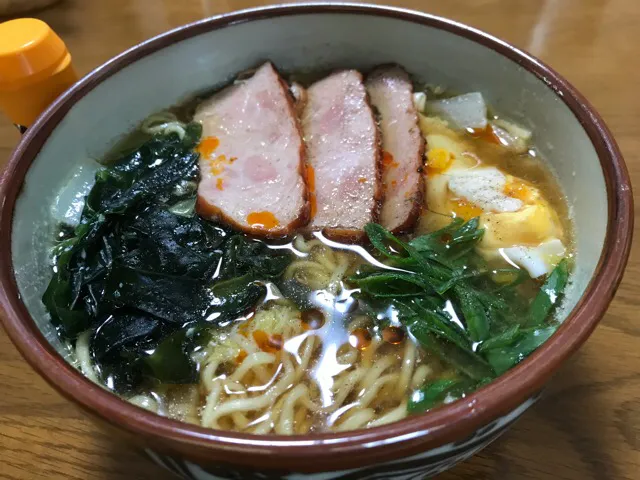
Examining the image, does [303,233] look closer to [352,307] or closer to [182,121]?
[352,307]

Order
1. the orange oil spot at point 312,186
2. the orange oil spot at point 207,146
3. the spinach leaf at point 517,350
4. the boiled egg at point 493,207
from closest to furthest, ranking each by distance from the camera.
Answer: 1. the spinach leaf at point 517,350
2. the boiled egg at point 493,207
3. the orange oil spot at point 312,186
4. the orange oil spot at point 207,146

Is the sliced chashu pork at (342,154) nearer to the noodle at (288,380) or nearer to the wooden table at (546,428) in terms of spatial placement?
the noodle at (288,380)

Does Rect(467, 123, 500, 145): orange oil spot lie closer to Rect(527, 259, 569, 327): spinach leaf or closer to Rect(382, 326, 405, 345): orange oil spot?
Rect(527, 259, 569, 327): spinach leaf

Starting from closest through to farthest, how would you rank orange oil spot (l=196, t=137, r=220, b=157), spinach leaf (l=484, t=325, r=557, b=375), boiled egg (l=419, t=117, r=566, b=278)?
spinach leaf (l=484, t=325, r=557, b=375), boiled egg (l=419, t=117, r=566, b=278), orange oil spot (l=196, t=137, r=220, b=157)

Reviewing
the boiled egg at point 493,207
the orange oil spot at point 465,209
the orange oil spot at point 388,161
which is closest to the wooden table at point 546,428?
the boiled egg at point 493,207

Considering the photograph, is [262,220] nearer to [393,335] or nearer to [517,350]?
[393,335]

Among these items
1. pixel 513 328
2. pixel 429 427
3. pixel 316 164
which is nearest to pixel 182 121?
pixel 316 164

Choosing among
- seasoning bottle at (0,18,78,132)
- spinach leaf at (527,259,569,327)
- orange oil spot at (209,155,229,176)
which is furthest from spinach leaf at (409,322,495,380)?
seasoning bottle at (0,18,78,132)

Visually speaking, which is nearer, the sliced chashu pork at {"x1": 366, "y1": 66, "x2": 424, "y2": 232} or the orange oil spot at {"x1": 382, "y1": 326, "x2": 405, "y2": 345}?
the orange oil spot at {"x1": 382, "y1": 326, "x2": 405, "y2": 345}
